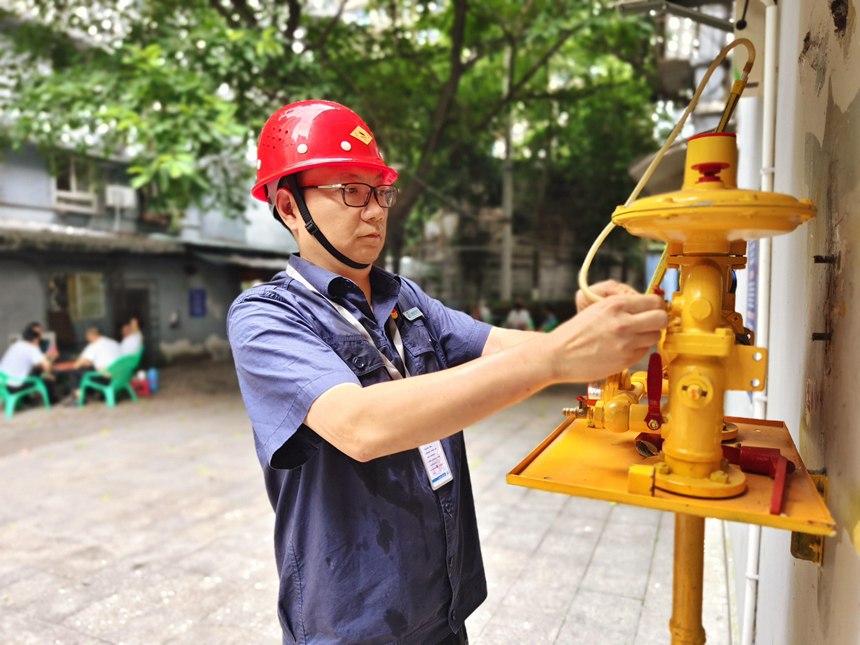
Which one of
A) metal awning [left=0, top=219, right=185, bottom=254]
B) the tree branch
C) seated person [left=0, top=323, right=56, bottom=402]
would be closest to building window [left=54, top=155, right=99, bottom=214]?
metal awning [left=0, top=219, right=185, bottom=254]

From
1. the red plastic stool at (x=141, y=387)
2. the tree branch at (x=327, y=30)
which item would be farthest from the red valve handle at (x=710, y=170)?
the red plastic stool at (x=141, y=387)

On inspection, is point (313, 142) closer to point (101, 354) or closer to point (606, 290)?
point (606, 290)

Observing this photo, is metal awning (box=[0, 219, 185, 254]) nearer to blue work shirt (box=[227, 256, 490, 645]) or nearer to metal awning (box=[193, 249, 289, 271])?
metal awning (box=[193, 249, 289, 271])

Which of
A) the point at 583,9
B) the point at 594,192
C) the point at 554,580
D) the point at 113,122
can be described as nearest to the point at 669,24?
the point at 583,9

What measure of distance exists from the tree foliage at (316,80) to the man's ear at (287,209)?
4783 mm

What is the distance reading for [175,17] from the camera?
8.24 metres

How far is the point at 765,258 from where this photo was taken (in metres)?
2.46

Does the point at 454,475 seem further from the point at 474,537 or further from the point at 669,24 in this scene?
the point at 669,24

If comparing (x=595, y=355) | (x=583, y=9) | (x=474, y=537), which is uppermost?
(x=583, y=9)

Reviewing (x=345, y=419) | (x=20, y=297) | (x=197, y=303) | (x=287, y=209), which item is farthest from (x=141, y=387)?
(x=345, y=419)

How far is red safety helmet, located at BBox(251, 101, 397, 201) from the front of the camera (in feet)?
5.31

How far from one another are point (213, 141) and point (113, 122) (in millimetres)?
982

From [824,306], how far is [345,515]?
120 cm

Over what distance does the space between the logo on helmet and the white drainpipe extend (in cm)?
151
